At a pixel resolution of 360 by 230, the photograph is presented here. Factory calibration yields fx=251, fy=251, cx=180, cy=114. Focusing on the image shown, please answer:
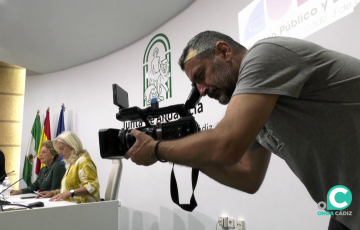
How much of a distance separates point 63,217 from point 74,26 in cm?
247

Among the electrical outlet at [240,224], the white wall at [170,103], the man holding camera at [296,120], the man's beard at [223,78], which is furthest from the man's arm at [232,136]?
the electrical outlet at [240,224]

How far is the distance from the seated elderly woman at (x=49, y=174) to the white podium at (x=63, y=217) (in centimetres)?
115

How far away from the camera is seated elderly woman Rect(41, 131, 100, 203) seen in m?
2.15

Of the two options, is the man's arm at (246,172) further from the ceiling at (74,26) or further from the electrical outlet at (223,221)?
the ceiling at (74,26)

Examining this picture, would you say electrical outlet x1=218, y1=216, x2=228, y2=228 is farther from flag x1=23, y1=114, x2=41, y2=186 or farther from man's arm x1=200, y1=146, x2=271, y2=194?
flag x1=23, y1=114, x2=41, y2=186

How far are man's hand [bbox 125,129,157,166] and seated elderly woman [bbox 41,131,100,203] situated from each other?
1609 millimetres

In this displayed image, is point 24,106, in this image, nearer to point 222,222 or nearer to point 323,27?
point 222,222

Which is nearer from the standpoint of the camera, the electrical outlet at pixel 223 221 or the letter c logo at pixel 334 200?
the letter c logo at pixel 334 200

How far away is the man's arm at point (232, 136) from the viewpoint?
1.90 feet

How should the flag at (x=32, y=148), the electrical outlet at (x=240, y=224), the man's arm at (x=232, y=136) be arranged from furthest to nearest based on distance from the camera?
the flag at (x=32, y=148)
the electrical outlet at (x=240, y=224)
the man's arm at (x=232, y=136)

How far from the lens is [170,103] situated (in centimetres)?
286

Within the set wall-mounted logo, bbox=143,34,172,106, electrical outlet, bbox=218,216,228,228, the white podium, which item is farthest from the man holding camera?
wall-mounted logo, bbox=143,34,172,106

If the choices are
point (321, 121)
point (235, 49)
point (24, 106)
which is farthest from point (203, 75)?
point (24, 106)

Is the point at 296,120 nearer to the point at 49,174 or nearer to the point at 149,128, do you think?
the point at 149,128
